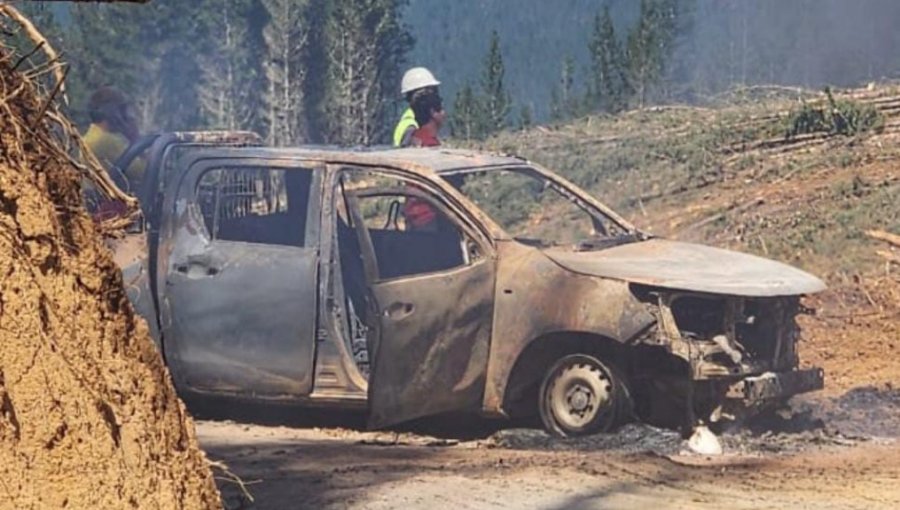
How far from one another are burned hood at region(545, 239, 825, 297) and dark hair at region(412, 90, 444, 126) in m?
2.55

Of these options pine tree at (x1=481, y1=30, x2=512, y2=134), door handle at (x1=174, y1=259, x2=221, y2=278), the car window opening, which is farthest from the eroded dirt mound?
pine tree at (x1=481, y1=30, x2=512, y2=134)

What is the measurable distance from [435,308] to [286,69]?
3464 centimetres

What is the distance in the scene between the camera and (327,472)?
25.6 ft

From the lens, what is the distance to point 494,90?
41.1 m

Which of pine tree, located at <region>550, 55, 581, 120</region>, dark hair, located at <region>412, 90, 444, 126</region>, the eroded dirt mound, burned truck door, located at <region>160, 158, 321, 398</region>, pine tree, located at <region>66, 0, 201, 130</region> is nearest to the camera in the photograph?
the eroded dirt mound

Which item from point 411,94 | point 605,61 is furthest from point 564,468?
point 605,61

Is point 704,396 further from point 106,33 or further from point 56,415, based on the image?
point 106,33

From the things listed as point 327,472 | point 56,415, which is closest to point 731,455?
point 327,472

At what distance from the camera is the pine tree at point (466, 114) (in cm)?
3953

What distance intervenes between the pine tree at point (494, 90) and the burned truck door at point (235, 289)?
101ft

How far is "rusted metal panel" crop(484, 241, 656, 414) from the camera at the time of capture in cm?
849

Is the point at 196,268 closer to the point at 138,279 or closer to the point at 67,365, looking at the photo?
the point at 138,279

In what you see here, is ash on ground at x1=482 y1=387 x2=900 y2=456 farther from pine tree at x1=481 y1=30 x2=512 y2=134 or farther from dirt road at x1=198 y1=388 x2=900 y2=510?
pine tree at x1=481 y1=30 x2=512 y2=134

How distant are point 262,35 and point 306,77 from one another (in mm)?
1903
